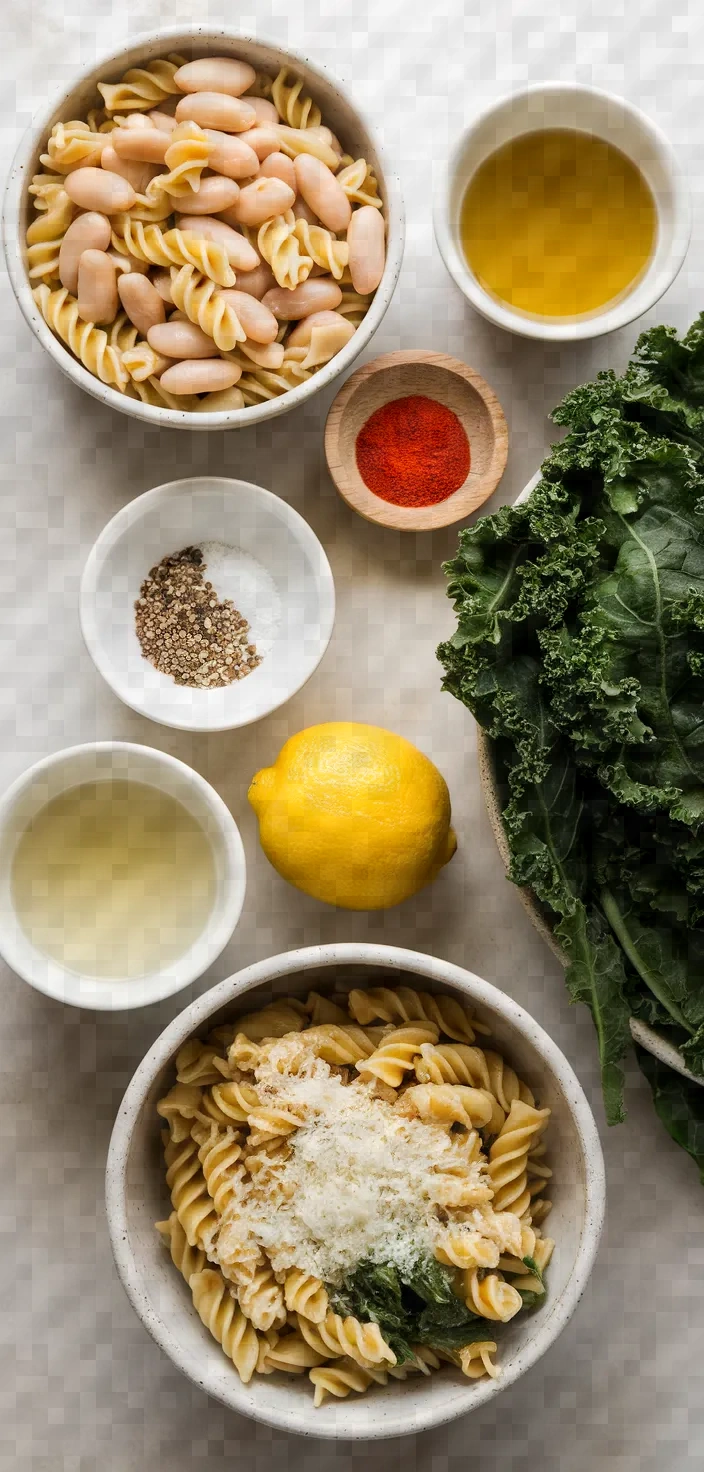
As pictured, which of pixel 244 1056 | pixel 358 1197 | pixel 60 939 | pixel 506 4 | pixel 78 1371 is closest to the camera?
pixel 358 1197

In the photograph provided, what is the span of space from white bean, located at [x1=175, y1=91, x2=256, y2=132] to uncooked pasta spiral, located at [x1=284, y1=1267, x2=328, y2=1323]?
182cm

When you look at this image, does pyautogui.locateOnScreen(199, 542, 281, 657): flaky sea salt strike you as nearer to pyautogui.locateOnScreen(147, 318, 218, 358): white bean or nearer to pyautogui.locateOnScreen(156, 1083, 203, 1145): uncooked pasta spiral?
pyautogui.locateOnScreen(147, 318, 218, 358): white bean

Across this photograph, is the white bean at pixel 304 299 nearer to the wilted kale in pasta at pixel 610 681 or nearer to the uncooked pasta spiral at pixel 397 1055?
the wilted kale in pasta at pixel 610 681

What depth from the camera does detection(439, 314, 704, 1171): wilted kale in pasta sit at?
1.72 meters

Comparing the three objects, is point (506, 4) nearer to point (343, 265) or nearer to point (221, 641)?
point (343, 265)

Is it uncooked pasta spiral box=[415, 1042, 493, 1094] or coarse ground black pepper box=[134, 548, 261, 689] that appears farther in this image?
coarse ground black pepper box=[134, 548, 261, 689]

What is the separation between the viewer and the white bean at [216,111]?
2025 millimetres

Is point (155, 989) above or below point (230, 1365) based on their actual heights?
above

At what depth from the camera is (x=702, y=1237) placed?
2.23 meters

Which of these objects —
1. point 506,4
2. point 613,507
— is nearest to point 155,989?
point 613,507

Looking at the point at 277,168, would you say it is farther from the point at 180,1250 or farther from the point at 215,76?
the point at 180,1250

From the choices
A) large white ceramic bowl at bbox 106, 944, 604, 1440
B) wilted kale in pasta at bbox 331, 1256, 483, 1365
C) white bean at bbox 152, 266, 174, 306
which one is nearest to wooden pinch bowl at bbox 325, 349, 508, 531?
white bean at bbox 152, 266, 174, 306

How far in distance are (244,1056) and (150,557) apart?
89 cm

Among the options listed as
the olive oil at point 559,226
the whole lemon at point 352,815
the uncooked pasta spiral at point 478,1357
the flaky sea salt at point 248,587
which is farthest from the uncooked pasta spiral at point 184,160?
the uncooked pasta spiral at point 478,1357
